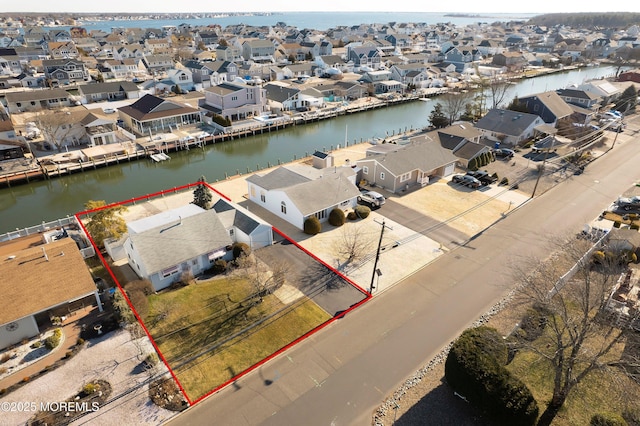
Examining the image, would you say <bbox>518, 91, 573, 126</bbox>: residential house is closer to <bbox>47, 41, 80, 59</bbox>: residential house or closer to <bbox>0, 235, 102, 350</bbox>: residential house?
<bbox>0, 235, 102, 350</bbox>: residential house

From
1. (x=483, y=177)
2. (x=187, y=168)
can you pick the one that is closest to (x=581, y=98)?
(x=483, y=177)

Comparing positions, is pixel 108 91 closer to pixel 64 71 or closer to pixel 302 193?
pixel 64 71

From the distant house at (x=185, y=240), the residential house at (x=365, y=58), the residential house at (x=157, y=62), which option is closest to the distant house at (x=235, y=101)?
the distant house at (x=185, y=240)

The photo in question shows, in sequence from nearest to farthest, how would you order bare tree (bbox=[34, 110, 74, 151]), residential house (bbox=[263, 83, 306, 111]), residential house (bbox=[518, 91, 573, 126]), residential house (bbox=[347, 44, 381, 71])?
bare tree (bbox=[34, 110, 74, 151]) → residential house (bbox=[518, 91, 573, 126]) → residential house (bbox=[263, 83, 306, 111]) → residential house (bbox=[347, 44, 381, 71])

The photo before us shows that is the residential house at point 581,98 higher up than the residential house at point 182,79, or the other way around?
the residential house at point 581,98

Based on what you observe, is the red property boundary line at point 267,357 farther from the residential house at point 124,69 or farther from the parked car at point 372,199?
the residential house at point 124,69

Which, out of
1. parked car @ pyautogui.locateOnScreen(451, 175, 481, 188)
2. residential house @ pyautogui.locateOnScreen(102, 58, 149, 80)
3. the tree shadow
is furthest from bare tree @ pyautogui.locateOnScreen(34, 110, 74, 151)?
residential house @ pyautogui.locateOnScreen(102, 58, 149, 80)

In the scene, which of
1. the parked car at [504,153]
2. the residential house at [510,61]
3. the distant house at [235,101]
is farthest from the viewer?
the residential house at [510,61]

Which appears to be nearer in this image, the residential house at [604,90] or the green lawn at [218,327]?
the green lawn at [218,327]
